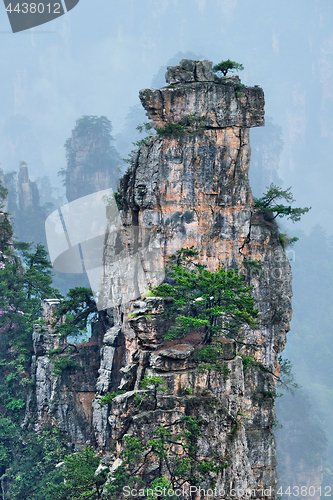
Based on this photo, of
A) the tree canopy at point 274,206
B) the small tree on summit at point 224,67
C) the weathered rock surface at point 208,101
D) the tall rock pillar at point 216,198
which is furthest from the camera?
the tree canopy at point 274,206

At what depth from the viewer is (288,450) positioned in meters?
54.6

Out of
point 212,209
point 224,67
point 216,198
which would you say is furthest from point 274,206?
point 224,67

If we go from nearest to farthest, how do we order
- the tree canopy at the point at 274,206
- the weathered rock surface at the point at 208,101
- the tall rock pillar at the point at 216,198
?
the tall rock pillar at the point at 216,198, the weathered rock surface at the point at 208,101, the tree canopy at the point at 274,206

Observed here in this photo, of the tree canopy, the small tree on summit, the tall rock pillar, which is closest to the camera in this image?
the tall rock pillar

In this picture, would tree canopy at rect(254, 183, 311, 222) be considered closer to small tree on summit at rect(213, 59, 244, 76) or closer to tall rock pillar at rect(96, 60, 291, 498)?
tall rock pillar at rect(96, 60, 291, 498)

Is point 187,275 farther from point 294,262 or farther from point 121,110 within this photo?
point 121,110

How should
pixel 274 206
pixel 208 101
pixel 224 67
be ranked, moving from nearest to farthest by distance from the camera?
pixel 208 101, pixel 224 67, pixel 274 206

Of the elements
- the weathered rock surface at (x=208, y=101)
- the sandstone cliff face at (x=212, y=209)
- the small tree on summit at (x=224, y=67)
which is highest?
the small tree on summit at (x=224, y=67)

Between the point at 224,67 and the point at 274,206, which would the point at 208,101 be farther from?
the point at 274,206

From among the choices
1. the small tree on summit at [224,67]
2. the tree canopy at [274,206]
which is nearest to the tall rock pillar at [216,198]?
the tree canopy at [274,206]

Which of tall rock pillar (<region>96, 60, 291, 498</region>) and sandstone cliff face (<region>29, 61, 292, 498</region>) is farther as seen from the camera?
tall rock pillar (<region>96, 60, 291, 498</region>)

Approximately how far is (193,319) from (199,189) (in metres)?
8.73

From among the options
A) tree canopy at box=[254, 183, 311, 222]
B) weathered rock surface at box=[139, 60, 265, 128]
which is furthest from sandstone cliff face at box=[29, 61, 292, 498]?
tree canopy at box=[254, 183, 311, 222]

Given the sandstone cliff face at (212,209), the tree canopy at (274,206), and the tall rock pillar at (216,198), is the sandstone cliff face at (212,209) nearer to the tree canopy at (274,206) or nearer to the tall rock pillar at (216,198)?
the tall rock pillar at (216,198)
